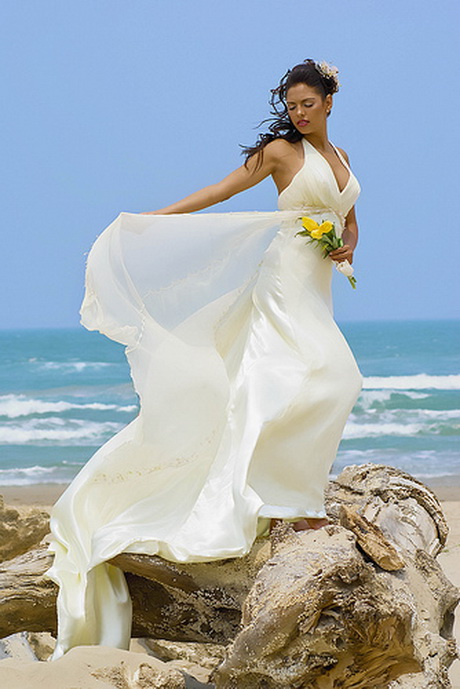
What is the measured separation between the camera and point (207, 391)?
4.40 metres

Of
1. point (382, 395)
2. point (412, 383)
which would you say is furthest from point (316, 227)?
point (412, 383)

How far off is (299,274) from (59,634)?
2.15 m

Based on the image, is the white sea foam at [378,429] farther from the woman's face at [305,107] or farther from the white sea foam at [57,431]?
the woman's face at [305,107]

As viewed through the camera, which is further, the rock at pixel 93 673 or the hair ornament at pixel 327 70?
the hair ornament at pixel 327 70

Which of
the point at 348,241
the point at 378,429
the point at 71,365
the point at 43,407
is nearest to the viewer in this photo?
the point at 348,241

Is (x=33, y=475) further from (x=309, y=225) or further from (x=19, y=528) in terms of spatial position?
(x=309, y=225)

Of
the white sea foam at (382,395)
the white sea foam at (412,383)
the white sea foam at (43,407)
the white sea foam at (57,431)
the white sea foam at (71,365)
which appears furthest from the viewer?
the white sea foam at (71,365)

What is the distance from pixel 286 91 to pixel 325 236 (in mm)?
847

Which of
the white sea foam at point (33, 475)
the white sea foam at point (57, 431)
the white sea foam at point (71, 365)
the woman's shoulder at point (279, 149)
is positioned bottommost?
the white sea foam at point (71, 365)

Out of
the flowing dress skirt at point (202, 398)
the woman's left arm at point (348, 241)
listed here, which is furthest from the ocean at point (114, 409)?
the flowing dress skirt at point (202, 398)

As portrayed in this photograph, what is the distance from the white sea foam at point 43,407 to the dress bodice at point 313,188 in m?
18.1

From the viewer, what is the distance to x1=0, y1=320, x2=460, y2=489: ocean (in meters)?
15.1

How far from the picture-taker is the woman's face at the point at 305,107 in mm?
4793

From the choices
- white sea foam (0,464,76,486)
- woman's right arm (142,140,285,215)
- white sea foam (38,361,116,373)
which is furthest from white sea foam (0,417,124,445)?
woman's right arm (142,140,285,215)
